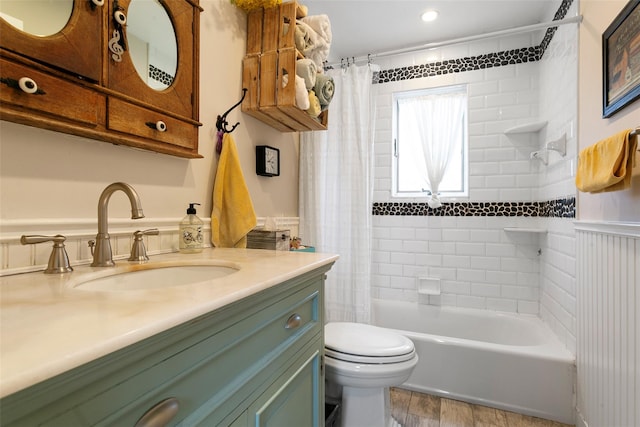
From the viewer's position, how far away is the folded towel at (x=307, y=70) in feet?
5.16

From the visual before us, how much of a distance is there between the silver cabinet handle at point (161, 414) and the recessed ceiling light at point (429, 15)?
2.51 metres

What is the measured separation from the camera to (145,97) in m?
1.08

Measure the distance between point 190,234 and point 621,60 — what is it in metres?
1.79

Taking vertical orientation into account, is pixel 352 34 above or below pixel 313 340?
above

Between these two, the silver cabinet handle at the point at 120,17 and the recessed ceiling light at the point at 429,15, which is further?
the recessed ceiling light at the point at 429,15

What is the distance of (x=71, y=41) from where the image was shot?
0.84 metres

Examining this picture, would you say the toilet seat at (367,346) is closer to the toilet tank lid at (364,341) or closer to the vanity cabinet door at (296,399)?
the toilet tank lid at (364,341)

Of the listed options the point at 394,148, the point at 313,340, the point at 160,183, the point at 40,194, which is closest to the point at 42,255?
the point at 40,194

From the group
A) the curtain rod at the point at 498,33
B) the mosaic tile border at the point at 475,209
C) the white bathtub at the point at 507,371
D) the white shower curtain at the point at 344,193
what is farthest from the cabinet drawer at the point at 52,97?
the mosaic tile border at the point at 475,209

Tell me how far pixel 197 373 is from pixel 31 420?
0.26 m

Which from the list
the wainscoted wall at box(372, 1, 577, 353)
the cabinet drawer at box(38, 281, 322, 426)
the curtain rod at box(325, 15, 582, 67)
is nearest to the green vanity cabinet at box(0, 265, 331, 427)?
the cabinet drawer at box(38, 281, 322, 426)

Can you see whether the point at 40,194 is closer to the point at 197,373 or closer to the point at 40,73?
the point at 40,73

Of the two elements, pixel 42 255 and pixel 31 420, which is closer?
pixel 31 420

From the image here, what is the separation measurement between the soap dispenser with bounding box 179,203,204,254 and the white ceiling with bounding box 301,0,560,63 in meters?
1.66
